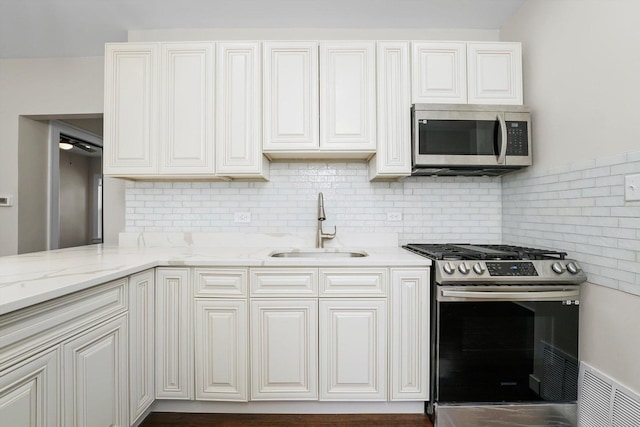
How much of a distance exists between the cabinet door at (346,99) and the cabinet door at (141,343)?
139 cm

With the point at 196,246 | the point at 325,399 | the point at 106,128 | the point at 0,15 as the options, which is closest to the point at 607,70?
the point at 325,399

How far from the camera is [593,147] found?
1.71m

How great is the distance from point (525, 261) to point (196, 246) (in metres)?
2.22

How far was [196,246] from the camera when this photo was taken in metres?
2.52

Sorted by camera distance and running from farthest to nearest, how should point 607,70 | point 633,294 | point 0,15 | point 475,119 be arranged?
point 0,15, point 475,119, point 607,70, point 633,294

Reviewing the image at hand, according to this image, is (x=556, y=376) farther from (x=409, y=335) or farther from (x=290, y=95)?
(x=290, y=95)

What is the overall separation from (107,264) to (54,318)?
545mm

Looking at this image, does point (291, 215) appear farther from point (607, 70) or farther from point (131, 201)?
point (607, 70)

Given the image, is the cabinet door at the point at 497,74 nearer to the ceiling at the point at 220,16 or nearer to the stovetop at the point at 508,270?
the ceiling at the point at 220,16

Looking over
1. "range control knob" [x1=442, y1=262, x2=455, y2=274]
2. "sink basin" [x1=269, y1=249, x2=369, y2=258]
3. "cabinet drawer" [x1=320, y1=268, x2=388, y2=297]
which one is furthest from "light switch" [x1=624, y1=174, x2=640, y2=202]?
"sink basin" [x1=269, y1=249, x2=369, y2=258]

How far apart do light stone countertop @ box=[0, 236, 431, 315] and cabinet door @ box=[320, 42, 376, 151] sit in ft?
2.62

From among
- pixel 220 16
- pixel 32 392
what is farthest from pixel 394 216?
pixel 32 392

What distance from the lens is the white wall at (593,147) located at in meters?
1.50

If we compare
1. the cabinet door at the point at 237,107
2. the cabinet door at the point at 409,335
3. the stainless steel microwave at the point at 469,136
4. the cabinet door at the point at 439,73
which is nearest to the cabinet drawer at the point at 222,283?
the cabinet door at the point at 237,107
